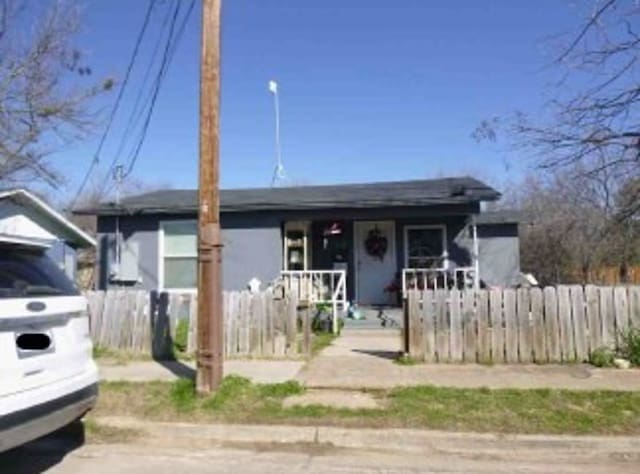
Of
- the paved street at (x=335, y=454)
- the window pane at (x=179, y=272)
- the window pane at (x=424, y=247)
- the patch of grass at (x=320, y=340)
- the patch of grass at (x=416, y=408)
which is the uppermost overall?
the window pane at (x=424, y=247)

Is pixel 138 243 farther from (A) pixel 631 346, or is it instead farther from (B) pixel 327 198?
(A) pixel 631 346

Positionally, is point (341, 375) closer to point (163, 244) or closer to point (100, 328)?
point (100, 328)

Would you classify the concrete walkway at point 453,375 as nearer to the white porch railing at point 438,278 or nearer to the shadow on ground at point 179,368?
the shadow on ground at point 179,368

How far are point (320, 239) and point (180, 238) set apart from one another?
355 centimetres

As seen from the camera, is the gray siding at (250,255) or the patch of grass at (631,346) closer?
the patch of grass at (631,346)

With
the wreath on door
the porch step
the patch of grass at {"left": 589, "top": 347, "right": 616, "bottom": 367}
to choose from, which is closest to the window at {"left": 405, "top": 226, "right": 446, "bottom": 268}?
the wreath on door

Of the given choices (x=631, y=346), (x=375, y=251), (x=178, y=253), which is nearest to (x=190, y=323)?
(x=178, y=253)

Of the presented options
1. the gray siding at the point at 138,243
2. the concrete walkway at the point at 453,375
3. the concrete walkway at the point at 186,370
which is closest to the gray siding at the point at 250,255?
the gray siding at the point at 138,243

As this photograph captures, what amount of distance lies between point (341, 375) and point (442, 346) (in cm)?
178

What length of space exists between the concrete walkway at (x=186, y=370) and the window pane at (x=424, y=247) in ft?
24.0

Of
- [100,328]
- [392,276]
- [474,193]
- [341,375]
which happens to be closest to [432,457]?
[341,375]

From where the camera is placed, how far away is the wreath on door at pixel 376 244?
56.8 feet

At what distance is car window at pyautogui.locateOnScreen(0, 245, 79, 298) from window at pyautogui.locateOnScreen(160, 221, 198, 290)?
10.8 metres

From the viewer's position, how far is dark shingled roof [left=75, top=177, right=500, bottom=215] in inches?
602
